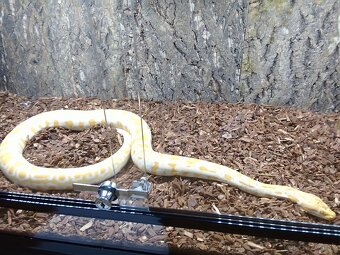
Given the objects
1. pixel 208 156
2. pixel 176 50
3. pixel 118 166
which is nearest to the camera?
pixel 118 166

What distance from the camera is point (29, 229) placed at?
1.72 metres

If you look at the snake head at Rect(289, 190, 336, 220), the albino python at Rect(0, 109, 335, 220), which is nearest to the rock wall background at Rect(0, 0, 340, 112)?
the albino python at Rect(0, 109, 335, 220)

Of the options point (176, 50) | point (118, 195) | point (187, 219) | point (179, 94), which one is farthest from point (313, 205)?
point (176, 50)

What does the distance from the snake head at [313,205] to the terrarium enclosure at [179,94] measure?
3 centimetres

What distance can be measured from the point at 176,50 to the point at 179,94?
0.89 ft

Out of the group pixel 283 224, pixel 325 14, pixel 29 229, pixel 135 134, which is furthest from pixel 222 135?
pixel 29 229

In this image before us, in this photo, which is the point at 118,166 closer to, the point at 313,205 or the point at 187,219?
Answer: the point at 187,219

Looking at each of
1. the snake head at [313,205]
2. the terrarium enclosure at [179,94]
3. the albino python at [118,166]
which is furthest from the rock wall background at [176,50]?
the snake head at [313,205]

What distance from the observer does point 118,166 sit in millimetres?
1858

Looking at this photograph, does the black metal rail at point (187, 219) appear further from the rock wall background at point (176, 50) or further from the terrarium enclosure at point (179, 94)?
the rock wall background at point (176, 50)

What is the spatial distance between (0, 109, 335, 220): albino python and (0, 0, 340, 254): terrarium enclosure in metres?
Result: 0.01

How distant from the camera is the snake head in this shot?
5.09 ft

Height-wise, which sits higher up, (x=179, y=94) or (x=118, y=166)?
(x=179, y=94)

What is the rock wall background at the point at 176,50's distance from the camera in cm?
205
